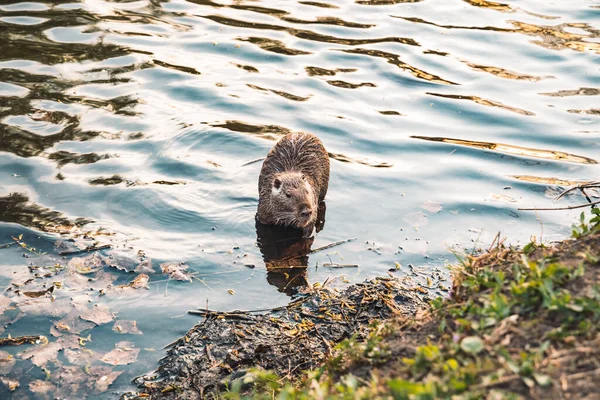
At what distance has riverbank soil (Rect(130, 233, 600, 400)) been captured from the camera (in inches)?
117

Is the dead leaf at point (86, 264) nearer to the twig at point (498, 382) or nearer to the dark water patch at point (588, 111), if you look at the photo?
the twig at point (498, 382)

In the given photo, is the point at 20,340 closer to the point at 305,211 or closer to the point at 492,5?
the point at 305,211

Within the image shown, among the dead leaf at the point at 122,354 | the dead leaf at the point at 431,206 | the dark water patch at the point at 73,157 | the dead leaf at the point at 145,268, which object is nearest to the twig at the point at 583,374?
the dead leaf at the point at 122,354

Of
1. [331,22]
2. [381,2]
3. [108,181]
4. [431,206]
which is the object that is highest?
[381,2]

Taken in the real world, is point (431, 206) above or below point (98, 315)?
above

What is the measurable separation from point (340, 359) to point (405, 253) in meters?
2.91

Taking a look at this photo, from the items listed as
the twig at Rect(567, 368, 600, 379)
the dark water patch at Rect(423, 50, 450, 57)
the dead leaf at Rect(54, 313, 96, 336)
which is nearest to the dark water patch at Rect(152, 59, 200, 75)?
the dark water patch at Rect(423, 50, 450, 57)

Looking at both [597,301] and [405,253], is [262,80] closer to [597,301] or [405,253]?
[405,253]

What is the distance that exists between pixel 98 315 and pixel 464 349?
10.9 ft

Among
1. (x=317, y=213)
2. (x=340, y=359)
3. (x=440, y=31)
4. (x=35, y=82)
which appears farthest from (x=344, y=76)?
(x=340, y=359)

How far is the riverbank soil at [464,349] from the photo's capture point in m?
2.98

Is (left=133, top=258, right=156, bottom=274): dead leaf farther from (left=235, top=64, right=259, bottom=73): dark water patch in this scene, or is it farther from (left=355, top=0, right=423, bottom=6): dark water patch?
(left=355, top=0, right=423, bottom=6): dark water patch

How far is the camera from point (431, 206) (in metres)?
7.38

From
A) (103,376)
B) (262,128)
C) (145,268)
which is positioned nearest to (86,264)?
(145,268)
